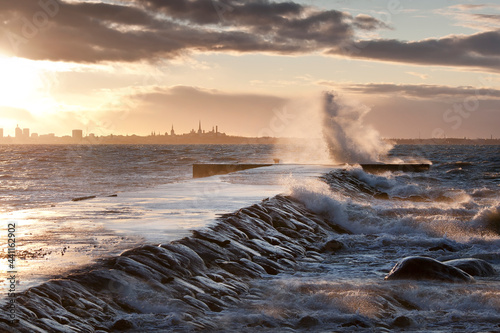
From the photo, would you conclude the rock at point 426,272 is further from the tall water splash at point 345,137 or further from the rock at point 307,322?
the tall water splash at point 345,137

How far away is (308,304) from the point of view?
24.5ft

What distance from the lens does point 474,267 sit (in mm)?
9633

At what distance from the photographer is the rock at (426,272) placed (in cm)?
881

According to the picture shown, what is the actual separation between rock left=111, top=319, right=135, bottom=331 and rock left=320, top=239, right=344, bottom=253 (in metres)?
6.33

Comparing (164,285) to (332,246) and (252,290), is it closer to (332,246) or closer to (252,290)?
(252,290)

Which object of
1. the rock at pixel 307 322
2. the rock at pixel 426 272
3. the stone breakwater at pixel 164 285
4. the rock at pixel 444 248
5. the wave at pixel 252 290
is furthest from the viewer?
the rock at pixel 444 248

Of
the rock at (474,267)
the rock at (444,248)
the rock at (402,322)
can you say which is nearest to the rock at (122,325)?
the rock at (402,322)

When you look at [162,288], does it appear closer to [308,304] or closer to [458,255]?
[308,304]

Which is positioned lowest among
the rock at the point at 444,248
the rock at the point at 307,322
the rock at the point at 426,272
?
the rock at the point at 444,248

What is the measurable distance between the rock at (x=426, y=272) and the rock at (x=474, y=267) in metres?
0.51

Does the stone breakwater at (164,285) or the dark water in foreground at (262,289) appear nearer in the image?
the stone breakwater at (164,285)

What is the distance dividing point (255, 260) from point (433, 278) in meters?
2.81

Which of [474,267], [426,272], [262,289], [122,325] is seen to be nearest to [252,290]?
[262,289]

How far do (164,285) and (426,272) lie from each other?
4.03m
